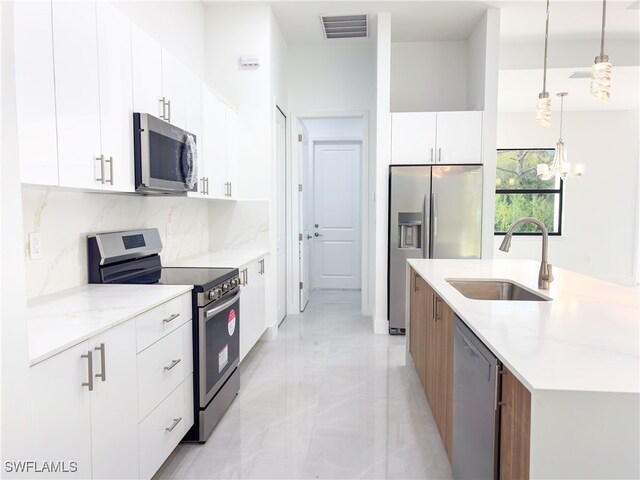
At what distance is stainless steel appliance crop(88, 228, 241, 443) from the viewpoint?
2236mm

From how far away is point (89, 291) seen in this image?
204cm

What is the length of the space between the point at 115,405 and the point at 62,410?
0.89 feet

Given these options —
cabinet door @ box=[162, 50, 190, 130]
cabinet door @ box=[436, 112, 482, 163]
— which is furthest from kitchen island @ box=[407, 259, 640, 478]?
cabinet door @ box=[436, 112, 482, 163]

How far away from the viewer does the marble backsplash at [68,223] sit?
1.88 meters

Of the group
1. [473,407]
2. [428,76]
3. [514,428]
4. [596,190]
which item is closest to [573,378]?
[514,428]

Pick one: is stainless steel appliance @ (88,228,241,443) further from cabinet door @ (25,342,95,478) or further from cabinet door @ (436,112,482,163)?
cabinet door @ (436,112,482,163)

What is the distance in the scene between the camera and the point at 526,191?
24.2 feet

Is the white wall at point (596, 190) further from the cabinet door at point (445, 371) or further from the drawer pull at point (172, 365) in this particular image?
the drawer pull at point (172, 365)

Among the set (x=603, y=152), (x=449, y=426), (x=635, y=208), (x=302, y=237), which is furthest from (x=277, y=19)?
(x=635, y=208)

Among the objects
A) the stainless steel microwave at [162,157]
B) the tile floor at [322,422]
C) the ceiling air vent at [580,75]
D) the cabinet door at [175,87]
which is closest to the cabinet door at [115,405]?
the tile floor at [322,422]

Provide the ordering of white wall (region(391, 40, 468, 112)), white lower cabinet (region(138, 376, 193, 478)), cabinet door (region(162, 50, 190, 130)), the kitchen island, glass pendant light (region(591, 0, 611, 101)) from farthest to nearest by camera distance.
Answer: white wall (region(391, 40, 468, 112)), cabinet door (region(162, 50, 190, 130)), glass pendant light (region(591, 0, 611, 101)), white lower cabinet (region(138, 376, 193, 478)), the kitchen island

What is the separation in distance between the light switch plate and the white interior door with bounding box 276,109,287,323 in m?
2.50

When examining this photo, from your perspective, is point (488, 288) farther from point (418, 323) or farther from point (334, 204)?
point (334, 204)

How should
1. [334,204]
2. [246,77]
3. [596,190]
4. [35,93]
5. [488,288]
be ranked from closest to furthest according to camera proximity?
[35,93] → [488,288] → [246,77] → [334,204] → [596,190]
